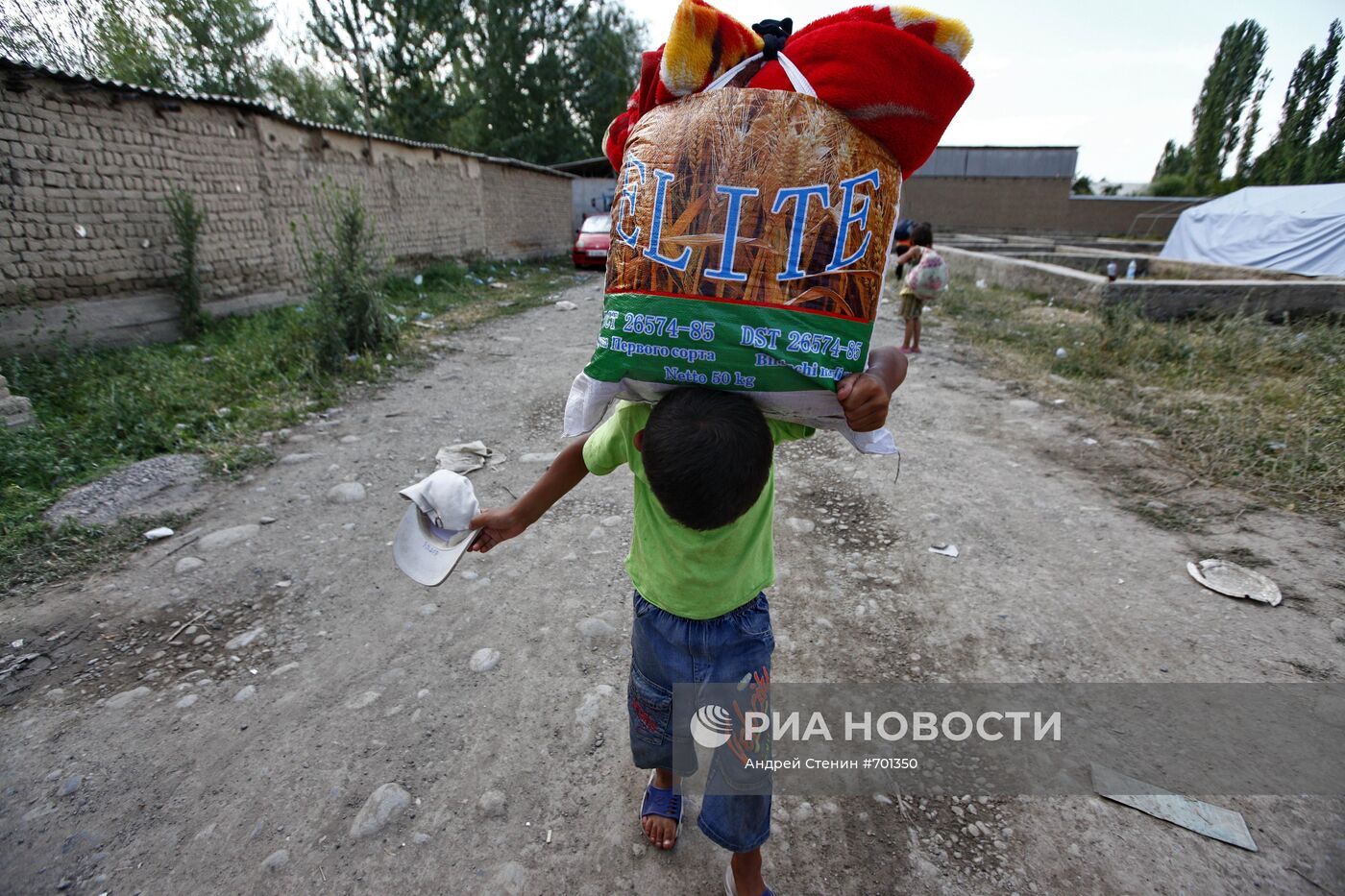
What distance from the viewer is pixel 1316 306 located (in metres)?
5.96

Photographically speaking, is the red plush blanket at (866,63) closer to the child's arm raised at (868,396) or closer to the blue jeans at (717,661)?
the child's arm raised at (868,396)

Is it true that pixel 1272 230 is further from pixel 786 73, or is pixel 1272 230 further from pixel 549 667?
pixel 549 667

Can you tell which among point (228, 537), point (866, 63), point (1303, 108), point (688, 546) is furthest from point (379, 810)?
point (1303, 108)

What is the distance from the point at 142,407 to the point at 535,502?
3.79 metres

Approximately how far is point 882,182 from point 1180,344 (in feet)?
18.0

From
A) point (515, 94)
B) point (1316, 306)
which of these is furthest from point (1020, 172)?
point (1316, 306)

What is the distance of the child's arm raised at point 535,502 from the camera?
130 cm

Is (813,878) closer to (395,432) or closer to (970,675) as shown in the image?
(970,675)

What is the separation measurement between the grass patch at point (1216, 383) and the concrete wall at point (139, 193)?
7519 millimetres

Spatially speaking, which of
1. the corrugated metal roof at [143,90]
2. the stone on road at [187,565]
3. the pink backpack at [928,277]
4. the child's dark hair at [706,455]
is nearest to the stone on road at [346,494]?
the stone on road at [187,565]

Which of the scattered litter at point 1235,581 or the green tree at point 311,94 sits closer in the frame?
the scattered litter at point 1235,581

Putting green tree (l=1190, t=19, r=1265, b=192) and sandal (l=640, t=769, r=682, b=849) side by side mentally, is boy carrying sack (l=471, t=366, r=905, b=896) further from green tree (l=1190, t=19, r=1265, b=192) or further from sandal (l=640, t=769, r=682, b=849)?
green tree (l=1190, t=19, r=1265, b=192)

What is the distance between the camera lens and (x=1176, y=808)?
1.52 m

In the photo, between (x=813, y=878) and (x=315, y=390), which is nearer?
(x=813, y=878)
